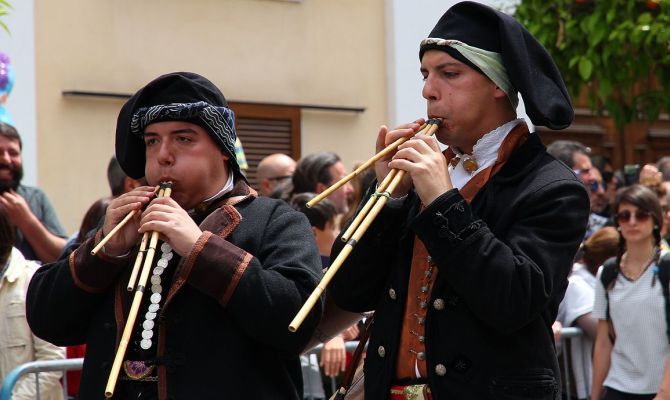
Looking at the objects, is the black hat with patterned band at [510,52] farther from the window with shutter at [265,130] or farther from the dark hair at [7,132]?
the window with shutter at [265,130]

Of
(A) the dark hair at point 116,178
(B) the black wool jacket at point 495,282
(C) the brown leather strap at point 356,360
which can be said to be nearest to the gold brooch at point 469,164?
(B) the black wool jacket at point 495,282

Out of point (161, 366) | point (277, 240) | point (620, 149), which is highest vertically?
point (277, 240)

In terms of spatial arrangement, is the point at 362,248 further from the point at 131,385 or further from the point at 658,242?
the point at 658,242

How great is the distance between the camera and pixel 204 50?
11.5m

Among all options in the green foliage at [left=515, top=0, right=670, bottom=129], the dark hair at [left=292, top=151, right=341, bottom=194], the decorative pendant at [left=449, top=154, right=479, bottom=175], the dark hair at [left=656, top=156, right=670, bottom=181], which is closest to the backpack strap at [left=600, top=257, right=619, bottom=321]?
the dark hair at [left=292, top=151, right=341, bottom=194]

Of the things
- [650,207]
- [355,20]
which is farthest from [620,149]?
[650,207]

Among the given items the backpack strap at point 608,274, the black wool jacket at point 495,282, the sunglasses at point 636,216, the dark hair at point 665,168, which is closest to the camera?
the black wool jacket at point 495,282

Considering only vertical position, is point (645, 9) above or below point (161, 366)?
above

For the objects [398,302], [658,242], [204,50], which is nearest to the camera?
[398,302]

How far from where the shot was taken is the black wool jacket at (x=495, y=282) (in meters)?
3.33

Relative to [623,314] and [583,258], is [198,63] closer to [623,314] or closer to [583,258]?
[583,258]

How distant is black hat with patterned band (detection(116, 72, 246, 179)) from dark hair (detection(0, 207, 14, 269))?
6.31 feet

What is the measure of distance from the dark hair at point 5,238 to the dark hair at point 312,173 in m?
2.43

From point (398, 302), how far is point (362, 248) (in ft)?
0.62
